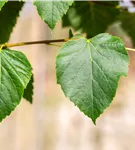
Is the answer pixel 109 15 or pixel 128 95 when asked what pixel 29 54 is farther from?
pixel 109 15

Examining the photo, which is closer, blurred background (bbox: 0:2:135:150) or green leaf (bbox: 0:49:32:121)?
green leaf (bbox: 0:49:32:121)

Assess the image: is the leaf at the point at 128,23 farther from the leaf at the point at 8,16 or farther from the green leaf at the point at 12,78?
the green leaf at the point at 12,78

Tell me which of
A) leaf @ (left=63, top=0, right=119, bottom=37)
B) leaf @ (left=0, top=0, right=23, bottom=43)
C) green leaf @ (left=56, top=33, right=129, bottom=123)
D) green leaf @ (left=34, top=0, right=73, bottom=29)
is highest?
green leaf @ (left=34, top=0, right=73, bottom=29)

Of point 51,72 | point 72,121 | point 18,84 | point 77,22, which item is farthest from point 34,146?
point 18,84

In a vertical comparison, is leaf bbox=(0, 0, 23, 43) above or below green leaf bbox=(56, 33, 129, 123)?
above

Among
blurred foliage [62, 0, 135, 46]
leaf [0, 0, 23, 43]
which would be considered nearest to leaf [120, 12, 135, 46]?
blurred foliage [62, 0, 135, 46]

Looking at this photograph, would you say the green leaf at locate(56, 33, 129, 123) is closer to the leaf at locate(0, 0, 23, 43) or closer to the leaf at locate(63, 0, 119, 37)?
the leaf at locate(0, 0, 23, 43)

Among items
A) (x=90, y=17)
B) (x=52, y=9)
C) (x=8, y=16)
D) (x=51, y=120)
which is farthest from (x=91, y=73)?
(x=51, y=120)
